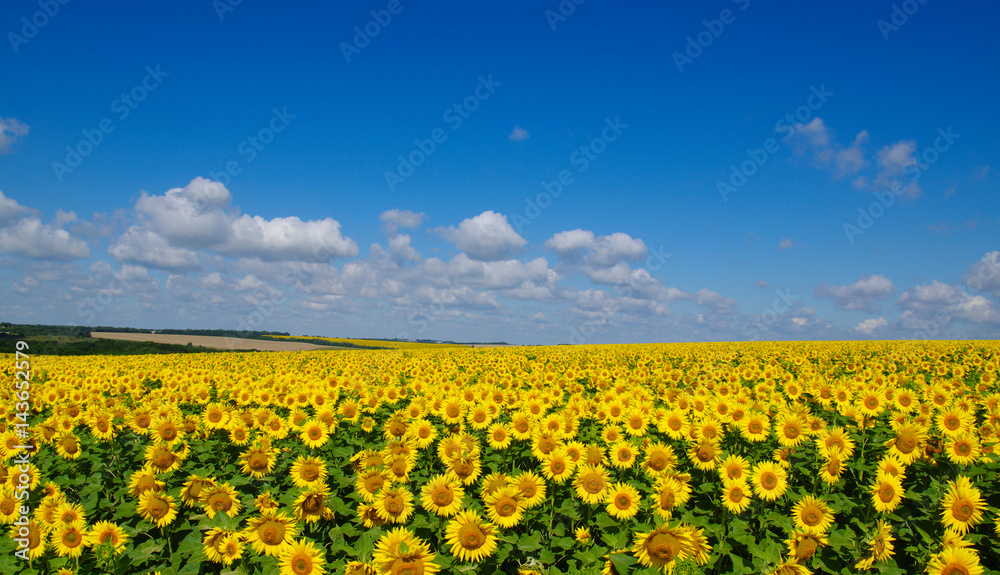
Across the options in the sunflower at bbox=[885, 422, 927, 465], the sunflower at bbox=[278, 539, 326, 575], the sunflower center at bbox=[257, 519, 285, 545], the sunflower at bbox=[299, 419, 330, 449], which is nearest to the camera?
the sunflower at bbox=[278, 539, 326, 575]

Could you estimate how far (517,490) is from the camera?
179 inches

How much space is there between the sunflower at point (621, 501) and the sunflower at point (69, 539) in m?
5.28

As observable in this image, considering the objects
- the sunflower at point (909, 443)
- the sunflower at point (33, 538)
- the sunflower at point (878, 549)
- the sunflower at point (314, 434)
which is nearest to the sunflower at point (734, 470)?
the sunflower at point (878, 549)

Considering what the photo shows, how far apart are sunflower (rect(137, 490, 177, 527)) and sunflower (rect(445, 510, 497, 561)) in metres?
3.31

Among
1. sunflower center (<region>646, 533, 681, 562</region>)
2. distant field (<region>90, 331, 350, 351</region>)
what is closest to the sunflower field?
sunflower center (<region>646, 533, 681, 562</region>)

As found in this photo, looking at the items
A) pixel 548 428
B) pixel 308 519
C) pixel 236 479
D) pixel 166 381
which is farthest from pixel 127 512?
pixel 166 381

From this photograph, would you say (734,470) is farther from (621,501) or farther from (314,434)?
(314,434)

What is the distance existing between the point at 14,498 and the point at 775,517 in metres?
8.05

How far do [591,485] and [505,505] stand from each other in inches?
35.6

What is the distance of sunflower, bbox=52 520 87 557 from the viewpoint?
485 centimetres

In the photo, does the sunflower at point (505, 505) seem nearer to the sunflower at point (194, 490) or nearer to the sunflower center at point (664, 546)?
the sunflower center at point (664, 546)

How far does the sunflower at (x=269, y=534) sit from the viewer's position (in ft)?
13.5

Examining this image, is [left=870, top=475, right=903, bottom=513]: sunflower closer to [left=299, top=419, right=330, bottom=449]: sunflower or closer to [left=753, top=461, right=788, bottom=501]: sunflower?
[left=753, top=461, right=788, bottom=501]: sunflower

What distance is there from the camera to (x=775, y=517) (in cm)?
501
